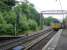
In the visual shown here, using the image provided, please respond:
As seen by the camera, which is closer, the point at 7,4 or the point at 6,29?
the point at 6,29

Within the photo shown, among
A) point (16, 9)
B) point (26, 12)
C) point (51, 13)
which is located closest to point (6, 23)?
point (16, 9)

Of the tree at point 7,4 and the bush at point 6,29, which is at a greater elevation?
the tree at point 7,4

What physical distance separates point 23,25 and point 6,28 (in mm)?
8765

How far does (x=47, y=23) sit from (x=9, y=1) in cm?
5722

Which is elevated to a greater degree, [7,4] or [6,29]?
[7,4]

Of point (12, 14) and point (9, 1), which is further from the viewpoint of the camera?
point (9, 1)

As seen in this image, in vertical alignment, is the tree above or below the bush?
above

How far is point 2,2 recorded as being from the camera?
143 feet

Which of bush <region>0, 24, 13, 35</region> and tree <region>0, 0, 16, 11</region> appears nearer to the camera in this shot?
bush <region>0, 24, 13, 35</region>

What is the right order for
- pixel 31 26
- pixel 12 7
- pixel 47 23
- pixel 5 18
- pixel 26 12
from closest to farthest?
pixel 5 18 → pixel 12 7 → pixel 31 26 → pixel 26 12 → pixel 47 23

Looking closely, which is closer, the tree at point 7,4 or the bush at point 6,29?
the bush at point 6,29

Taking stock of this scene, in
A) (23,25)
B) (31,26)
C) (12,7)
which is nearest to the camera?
(23,25)

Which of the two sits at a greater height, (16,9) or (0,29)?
(16,9)

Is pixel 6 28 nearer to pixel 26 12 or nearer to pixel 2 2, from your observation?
pixel 2 2
